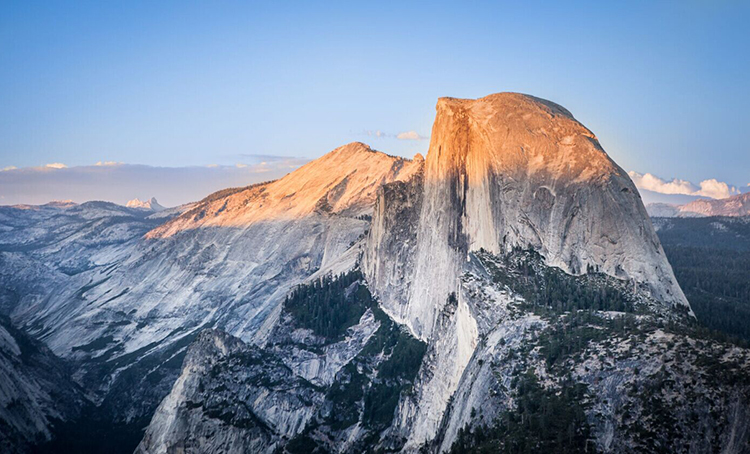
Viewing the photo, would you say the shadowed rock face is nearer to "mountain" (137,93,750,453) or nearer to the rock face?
"mountain" (137,93,750,453)

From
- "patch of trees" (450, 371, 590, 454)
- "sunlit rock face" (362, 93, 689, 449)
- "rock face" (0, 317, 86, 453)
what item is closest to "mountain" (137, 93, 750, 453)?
"patch of trees" (450, 371, 590, 454)

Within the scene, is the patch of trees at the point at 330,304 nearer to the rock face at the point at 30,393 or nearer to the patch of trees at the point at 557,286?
the patch of trees at the point at 557,286

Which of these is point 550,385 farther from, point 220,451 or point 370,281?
point 370,281

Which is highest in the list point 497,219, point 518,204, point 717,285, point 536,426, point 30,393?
point 518,204

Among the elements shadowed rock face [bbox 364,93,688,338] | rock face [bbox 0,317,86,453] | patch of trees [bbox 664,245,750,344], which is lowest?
rock face [bbox 0,317,86,453]

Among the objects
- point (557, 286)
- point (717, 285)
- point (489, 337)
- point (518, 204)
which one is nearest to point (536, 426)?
point (489, 337)

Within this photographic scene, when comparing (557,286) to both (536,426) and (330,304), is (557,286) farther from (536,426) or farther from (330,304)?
(330,304)

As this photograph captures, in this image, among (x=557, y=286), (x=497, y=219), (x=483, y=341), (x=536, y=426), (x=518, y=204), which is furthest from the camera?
(x=497, y=219)
